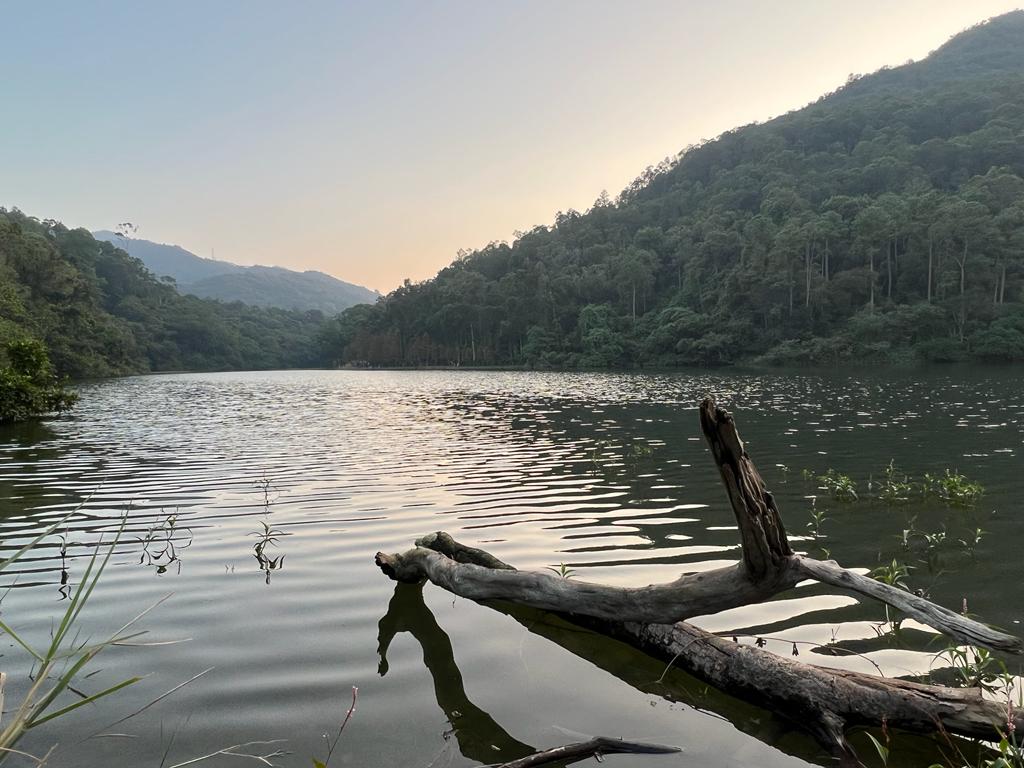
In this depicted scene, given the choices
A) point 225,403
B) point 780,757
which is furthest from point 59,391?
point 780,757

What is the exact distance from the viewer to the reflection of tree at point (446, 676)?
3375 millimetres

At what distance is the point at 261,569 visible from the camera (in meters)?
6.53

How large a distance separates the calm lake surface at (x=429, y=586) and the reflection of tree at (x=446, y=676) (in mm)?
18

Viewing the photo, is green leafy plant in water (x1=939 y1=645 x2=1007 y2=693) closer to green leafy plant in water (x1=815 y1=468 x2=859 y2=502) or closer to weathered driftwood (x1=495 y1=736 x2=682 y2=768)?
weathered driftwood (x1=495 y1=736 x2=682 y2=768)

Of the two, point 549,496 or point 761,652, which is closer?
point 761,652

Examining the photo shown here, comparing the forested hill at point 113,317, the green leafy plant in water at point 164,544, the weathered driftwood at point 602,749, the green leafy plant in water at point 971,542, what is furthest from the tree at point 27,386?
the green leafy plant in water at point 971,542

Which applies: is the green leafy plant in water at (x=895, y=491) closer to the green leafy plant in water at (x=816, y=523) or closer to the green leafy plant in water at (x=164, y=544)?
the green leafy plant in water at (x=816, y=523)

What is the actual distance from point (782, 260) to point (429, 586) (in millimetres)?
85758

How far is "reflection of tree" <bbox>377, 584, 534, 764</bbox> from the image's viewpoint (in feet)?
11.1

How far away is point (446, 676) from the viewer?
423 cm

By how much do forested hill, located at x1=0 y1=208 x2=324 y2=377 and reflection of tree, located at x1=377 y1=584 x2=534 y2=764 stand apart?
27.3 meters

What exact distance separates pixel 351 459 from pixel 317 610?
9.12 m

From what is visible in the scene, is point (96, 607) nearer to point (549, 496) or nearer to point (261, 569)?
point (261, 569)

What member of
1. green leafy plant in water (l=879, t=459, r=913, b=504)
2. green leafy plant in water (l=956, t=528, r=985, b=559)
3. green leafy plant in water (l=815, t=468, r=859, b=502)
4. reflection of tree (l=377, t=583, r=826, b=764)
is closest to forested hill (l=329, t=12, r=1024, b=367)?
green leafy plant in water (l=879, t=459, r=913, b=504)
